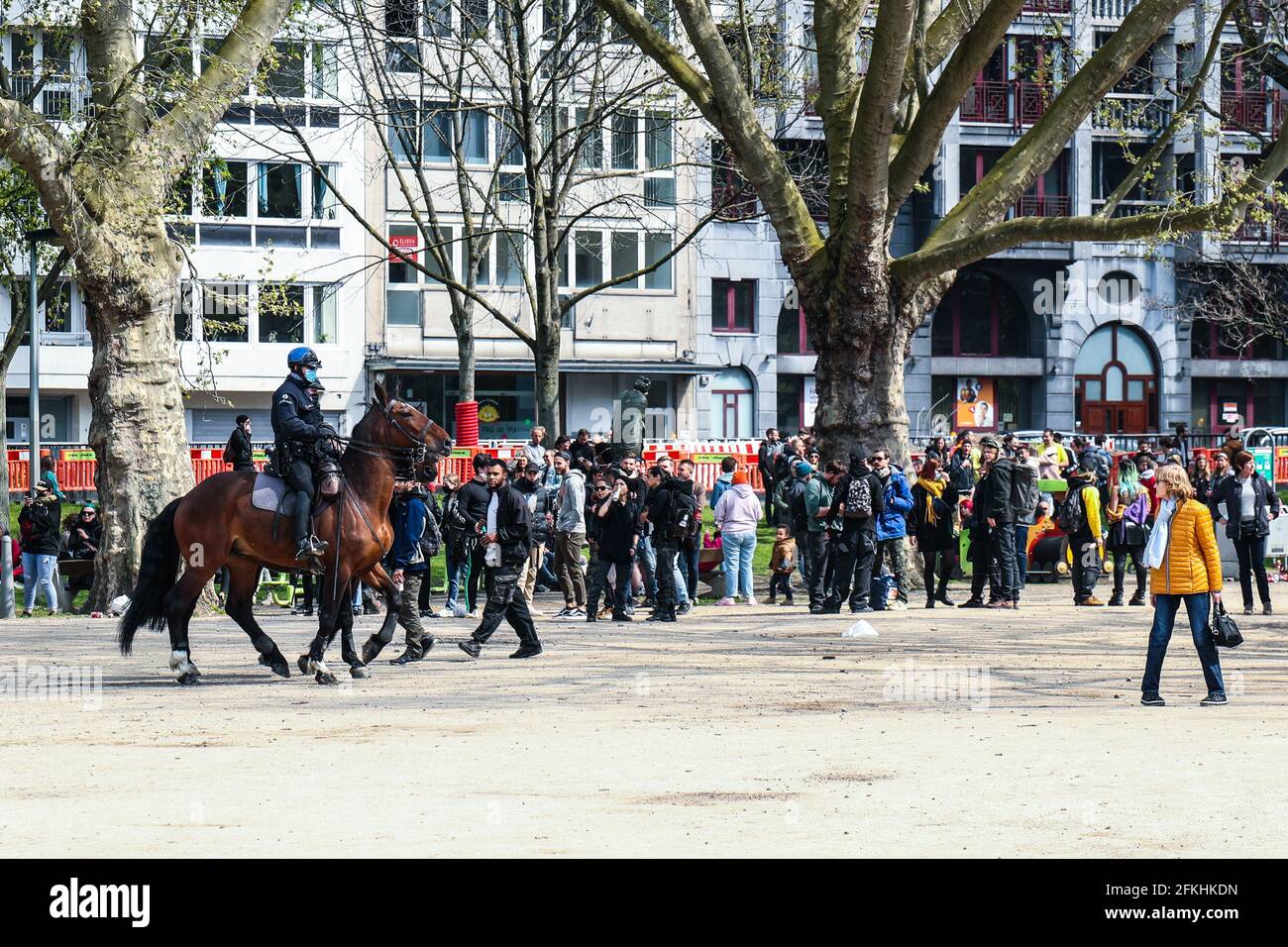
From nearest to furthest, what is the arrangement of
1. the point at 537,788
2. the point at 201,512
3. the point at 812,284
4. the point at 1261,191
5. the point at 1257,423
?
1. the point at 537,788
2. the point at 201,512
3. the point at 1261,191
4. the point at 812,284
5. the point at 1257,423

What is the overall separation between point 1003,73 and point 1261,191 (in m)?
35.9

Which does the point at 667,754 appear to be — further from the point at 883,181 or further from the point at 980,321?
the point at 980,321

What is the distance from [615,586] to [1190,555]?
380 inches

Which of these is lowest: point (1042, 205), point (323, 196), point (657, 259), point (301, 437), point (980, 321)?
point (301, 437)

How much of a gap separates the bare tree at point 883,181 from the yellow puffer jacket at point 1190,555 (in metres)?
9.68

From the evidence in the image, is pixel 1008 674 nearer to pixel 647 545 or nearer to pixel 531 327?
pixel 647 545

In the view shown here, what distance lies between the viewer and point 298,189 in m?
51.0

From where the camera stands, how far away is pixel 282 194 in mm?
50750

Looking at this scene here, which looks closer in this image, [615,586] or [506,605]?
[506,605]

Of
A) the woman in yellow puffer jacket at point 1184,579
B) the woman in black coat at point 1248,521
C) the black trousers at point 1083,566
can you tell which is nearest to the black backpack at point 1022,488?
the black trousers at point 1083,566

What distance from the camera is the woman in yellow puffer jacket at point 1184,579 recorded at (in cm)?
1367

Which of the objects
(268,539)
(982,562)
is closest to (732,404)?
(982,562)

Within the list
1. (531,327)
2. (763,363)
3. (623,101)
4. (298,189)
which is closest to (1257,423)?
(763,363)

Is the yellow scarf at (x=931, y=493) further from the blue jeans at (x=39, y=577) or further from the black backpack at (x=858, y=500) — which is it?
the blue jeans at (x=39, y=577)
